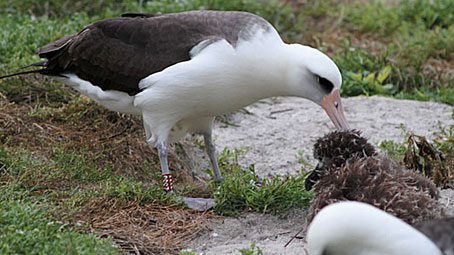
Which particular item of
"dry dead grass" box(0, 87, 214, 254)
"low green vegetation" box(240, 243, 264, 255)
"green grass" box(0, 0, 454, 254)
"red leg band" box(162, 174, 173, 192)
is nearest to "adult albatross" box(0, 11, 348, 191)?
"red leg band" box(162, 174, 173, 192)

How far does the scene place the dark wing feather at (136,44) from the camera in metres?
6.71

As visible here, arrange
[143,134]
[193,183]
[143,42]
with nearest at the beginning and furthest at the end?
[143,42] < [193,183] < [143,134]

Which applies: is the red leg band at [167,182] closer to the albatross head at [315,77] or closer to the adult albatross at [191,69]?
the adult albatross at [191,69]

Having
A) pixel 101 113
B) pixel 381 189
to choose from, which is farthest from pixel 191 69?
pixel 101 113

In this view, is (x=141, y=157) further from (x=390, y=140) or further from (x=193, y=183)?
(x=390, y=140)

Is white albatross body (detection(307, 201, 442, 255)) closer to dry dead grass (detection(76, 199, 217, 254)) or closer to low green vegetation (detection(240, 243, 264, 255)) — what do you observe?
low green vegetation (detection(240, 243, 264, 255))

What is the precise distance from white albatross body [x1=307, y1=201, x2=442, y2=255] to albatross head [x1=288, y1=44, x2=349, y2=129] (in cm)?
212

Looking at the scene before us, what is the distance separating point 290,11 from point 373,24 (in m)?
0.96

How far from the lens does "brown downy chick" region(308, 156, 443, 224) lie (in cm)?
563

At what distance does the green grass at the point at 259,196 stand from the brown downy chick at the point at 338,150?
20 cm

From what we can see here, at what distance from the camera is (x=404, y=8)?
1141 cm

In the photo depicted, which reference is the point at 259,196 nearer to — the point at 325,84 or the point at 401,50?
the point at 325,84

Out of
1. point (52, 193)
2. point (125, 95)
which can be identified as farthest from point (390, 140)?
point (52, 193)

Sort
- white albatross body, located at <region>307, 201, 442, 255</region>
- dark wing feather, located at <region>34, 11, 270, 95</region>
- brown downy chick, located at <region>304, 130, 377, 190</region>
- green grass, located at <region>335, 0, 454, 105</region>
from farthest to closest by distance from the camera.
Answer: green grass, located at <region>335, 0, 454, 105</region> → dark wing feather, located at <region>34, 11, 270, 95</region> → brown downy chick, located at <region>304, 130, 377, 190</region> → white albatross body, located at <region>307, 201, 442, 255</region>
